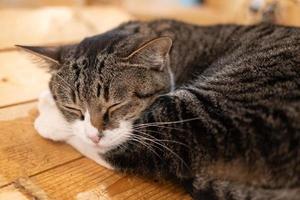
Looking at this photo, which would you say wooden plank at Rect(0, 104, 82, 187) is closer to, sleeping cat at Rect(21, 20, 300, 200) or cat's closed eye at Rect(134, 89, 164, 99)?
sleeping cat at Rect(21, 20, 300, 200)

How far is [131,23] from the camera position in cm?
183

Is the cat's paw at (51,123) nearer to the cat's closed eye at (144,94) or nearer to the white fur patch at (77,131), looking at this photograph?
the white fur patch at (77,131)

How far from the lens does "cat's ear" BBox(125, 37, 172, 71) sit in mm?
1327

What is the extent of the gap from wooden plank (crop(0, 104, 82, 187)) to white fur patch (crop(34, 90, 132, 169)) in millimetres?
31

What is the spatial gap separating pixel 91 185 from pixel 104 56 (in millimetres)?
421

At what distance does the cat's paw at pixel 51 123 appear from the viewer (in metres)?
1.47

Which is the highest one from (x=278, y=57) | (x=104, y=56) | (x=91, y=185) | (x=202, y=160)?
(x=278, y=57)

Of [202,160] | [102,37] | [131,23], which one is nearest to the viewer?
[202,160]

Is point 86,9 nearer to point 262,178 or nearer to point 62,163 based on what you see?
point 62,163

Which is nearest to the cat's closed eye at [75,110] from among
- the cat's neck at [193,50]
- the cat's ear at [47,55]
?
the cat's ear at [47,55]

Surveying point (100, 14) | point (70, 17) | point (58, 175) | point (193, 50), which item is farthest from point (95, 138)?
point (100, 14)

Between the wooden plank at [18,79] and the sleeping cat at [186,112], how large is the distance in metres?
0.15

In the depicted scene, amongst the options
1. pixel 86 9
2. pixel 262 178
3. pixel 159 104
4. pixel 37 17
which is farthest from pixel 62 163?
pixel 86 9

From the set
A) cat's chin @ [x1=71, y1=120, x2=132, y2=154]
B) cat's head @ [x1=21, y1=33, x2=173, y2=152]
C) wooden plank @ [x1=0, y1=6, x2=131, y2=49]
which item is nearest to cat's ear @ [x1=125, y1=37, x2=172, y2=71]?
cat's head @ [x1=21, y1=33, x2=173, y2=152]
